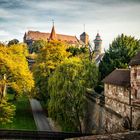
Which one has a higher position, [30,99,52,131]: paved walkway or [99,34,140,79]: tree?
[99,34,140,79]: tree

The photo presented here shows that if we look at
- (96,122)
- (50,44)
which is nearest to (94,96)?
(96,122)

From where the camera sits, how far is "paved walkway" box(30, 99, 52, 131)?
121 feet

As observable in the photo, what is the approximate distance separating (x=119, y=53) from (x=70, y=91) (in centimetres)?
1177

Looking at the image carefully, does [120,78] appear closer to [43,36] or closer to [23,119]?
[23,119]

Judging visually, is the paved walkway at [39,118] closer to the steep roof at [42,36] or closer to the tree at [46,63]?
the tree at [46,63]

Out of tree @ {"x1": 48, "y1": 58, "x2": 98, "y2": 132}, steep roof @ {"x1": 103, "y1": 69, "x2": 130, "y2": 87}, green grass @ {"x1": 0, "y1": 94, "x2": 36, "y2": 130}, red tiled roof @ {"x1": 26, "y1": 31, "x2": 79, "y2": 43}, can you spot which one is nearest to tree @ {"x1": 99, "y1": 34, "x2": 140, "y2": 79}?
tree @ {"x1": 48, "y1": 58, "x2": 98, "y2": 132}

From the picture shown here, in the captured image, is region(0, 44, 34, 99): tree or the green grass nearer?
region(0, 44, 34, 99): tree

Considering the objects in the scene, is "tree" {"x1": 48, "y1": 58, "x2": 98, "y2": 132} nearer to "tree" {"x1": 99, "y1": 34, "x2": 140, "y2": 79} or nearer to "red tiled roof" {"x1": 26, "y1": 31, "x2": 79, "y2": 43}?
"tree" {"x1": 99, "y1": 34, "x2": 140, "y2": 79}

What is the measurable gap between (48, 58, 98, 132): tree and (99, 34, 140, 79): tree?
A: 591cm

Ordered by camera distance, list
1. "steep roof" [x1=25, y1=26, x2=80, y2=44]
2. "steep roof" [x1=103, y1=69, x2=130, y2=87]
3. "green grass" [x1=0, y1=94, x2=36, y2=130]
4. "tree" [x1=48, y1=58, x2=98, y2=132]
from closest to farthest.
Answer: "steep roof" [x1=103, y1=69, x2=130, y2=87]
"tree" [x1=48, y1=58, x2=98, y2=132]
"green grass" [x1=0, y1=94, x2=36, y2=130]
"steep roof" [x1=25, y1=26, x2=80, y2=44]

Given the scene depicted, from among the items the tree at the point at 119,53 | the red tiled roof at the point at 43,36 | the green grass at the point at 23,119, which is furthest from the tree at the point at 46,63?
the red tiled roof at the point at 43,36

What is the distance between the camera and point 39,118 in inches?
1646

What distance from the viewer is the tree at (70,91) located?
3347 cm

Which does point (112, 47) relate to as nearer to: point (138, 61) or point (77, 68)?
point (77, 68)
